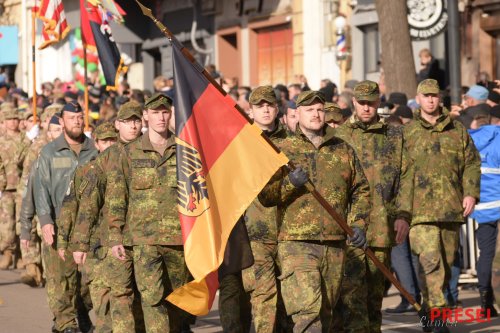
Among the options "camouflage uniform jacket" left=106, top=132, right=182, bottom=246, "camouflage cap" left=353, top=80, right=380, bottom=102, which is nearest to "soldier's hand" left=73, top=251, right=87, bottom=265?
"camouflage uniform jacket" left=106, top=132, right=182, bottom=246

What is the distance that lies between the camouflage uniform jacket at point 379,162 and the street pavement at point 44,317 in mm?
1479

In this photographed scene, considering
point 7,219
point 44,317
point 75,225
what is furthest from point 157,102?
point 7,219

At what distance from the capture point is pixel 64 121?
578 inches

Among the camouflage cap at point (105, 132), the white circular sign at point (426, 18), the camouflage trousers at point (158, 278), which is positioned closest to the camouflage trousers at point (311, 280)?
the camouflage trousers at point (158, 278)

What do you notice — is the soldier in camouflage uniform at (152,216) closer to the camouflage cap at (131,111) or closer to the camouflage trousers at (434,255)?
A: the camouflage cap at (131,111)

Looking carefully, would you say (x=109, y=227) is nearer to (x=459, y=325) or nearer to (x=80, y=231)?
(x=80, y=231)

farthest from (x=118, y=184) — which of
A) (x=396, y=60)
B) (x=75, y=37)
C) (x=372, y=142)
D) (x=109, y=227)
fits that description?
(x=75, y=37)

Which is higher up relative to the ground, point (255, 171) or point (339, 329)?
point (255, 171)

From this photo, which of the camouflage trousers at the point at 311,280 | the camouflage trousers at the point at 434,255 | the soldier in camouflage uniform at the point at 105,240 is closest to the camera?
the camouflage trousers at the point at 311,280

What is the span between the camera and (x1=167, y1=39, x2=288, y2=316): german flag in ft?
36.6

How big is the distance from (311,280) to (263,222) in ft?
5.23

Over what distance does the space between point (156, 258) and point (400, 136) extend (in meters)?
2.57

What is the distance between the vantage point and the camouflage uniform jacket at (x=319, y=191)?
36.9ft

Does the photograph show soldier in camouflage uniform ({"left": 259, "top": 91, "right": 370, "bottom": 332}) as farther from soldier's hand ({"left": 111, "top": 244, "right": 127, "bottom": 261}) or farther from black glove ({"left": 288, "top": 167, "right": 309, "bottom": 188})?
soldier's hand ({"left": 111, "top": 244, "right": 127, "bottom": 261})
